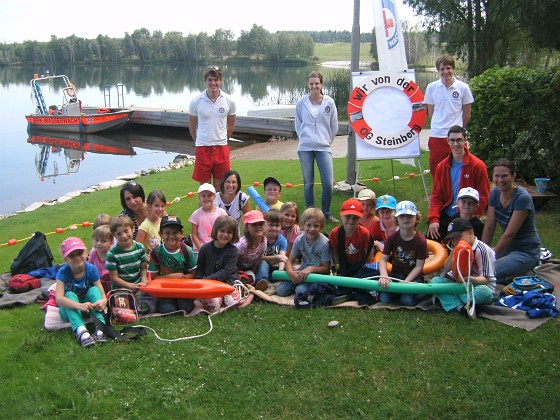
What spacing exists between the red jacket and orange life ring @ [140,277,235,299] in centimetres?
235

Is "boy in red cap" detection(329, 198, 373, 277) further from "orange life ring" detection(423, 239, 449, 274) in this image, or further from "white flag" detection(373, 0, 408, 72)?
"white flag" detection(373, 0, 408, 72)

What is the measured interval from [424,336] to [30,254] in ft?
14.0

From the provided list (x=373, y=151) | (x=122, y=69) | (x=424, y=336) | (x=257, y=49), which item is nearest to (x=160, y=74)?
(x=122, y=69)

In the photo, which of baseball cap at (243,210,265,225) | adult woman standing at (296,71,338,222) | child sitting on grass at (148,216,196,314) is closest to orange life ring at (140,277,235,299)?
child sitting on grass at (148,216,196,314)

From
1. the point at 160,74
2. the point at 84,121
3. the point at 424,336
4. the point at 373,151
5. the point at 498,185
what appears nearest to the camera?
the point at 424,336

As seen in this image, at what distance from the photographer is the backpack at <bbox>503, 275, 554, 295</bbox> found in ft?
15.8

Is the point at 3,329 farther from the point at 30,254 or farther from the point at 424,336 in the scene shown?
the point at 424,336

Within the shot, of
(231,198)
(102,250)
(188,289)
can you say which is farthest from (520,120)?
(102,250)

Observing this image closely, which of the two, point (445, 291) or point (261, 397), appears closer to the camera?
point (261, 397)

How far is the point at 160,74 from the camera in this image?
58.7 meters

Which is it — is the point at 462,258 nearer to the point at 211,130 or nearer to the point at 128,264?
the point at 128,264

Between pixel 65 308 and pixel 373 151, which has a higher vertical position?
pixel 373 151

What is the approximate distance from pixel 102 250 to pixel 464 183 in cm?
361

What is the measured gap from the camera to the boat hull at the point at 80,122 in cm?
2573
